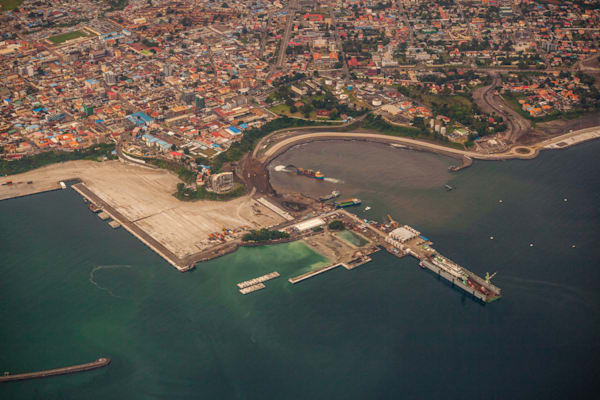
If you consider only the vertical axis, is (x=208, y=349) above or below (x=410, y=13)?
below

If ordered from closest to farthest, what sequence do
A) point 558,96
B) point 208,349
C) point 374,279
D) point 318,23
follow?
point 208,349, point 374,279, point 558,96, point 318,23

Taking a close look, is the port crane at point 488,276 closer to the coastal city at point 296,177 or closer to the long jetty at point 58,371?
the coastal city at point 296,177

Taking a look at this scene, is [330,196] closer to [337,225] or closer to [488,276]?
[337,225]

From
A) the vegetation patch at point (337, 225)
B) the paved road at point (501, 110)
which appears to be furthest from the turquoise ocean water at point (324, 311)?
the paved road at point (501, 110)

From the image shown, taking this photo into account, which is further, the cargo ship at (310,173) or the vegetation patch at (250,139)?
the vegetation patch at (250,139)

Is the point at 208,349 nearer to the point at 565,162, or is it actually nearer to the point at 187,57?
the point at 565,162

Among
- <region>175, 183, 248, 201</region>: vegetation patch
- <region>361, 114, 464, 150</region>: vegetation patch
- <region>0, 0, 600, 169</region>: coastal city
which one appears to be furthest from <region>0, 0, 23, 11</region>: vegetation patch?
<region>361, 114, 464, 150</region>: vegetation patch

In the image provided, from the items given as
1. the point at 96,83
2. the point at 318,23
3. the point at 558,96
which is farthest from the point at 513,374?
the point at 318,23
